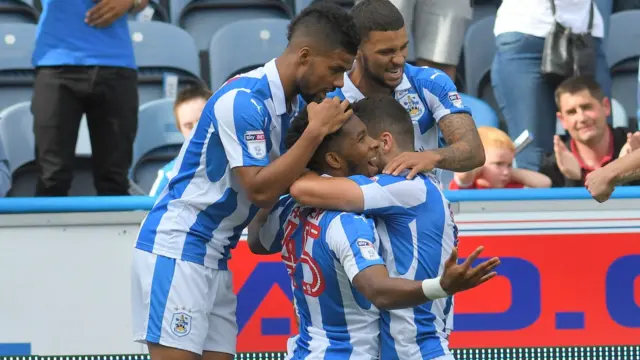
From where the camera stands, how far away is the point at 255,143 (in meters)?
3.44

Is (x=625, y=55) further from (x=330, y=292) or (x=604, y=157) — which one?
(x=330, y=292)

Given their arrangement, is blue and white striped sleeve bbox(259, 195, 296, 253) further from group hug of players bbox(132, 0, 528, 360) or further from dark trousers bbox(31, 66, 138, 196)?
→ dark trousers bbox(31, 66, 138, 196)

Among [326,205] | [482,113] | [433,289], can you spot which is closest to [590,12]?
[482,113]

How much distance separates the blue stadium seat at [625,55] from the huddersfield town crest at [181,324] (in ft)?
12.3

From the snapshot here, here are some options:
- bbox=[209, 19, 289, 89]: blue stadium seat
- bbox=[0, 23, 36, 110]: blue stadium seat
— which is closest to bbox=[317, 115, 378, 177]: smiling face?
bbox=[209, 19, 289, 89]: blue stadium seat

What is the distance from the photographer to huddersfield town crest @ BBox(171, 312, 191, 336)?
12.0 feet

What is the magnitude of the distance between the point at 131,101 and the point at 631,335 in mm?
2437

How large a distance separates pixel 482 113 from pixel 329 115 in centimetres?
281

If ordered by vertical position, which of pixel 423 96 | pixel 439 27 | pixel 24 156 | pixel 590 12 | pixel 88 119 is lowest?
pixel 24 156

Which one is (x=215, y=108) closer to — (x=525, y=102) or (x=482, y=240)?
(x=482, y=240)

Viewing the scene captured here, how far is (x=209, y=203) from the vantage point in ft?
12.0

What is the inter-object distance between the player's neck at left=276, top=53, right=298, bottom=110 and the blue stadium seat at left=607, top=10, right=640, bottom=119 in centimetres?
350

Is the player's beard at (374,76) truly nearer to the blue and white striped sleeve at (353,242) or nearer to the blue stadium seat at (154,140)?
the blue and white striped sleeve at (353,242)

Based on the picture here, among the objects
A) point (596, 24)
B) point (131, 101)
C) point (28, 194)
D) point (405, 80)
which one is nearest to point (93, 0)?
point (131, 101)
